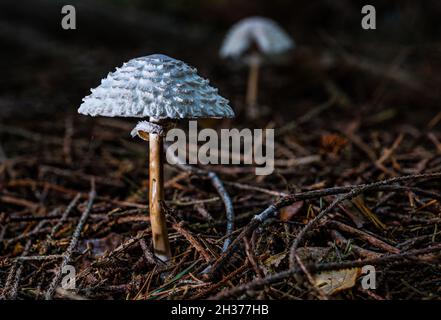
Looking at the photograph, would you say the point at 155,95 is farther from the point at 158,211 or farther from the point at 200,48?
the point at 200,48

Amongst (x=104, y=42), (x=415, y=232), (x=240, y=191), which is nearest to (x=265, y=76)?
(x=104, y=42)

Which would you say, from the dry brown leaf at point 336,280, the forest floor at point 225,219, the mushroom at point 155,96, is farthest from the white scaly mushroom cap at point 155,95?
the dry brown leaf at point 336,280

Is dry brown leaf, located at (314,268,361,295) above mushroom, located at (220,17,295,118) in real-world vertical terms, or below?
below

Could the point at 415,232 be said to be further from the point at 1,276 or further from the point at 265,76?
the point at 265,76

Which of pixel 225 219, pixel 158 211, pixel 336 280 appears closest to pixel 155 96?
pixel 158 211

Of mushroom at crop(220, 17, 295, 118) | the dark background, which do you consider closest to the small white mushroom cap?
mushroom at crop(220, 17, 295, 118)

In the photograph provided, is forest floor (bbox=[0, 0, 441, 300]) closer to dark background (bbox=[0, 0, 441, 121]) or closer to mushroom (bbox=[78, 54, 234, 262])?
mushroom (bbox=[78, 54, 234, 262])

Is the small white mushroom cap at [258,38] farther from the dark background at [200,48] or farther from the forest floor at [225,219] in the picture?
the forest floor at [225,219]

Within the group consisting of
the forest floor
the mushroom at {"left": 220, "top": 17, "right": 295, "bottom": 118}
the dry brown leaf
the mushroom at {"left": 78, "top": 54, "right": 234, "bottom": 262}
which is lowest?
the dry brown leaf
